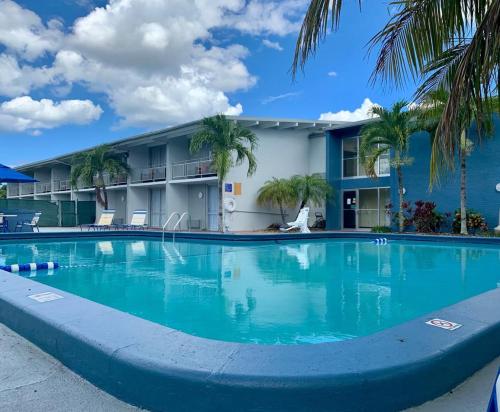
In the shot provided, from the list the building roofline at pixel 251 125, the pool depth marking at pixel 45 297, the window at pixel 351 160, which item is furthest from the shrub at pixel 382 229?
the pool depth marking at pixel 45 297

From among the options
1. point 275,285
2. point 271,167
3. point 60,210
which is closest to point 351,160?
point 271,167

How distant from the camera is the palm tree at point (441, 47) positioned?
9.93ft

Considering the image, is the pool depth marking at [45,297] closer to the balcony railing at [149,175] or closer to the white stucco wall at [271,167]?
the white stucco wall at [271,167]

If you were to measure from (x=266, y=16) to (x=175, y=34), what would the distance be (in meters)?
12.8

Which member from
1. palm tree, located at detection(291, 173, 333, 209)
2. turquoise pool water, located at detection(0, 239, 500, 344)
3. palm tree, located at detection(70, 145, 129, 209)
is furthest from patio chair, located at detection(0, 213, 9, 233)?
palm tree, located at detection(291, 173, 333, 209)

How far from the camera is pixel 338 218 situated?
20.8m

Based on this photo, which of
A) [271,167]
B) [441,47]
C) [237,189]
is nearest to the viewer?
[441,47]

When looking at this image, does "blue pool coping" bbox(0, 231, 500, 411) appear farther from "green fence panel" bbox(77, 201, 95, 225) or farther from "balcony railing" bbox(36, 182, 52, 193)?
"balcony railing" bbox(36, 182, 52, 193)

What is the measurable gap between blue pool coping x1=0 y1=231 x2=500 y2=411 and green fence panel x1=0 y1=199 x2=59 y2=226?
84.3 feet

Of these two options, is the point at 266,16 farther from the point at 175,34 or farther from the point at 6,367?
the point at 175,34

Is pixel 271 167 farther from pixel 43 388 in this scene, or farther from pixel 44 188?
pixel 44 188

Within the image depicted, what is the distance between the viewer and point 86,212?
28.9m

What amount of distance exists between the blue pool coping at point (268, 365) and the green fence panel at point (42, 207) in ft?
84.3

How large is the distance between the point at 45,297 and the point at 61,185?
106 feet
